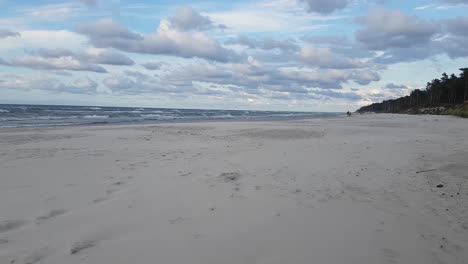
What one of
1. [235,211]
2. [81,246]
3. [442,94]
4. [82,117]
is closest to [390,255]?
[235,211]

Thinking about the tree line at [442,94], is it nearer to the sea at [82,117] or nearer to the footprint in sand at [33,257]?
the sea at [82,117]

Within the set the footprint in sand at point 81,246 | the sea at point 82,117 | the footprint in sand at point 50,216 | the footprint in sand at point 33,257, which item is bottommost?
the footprint in sand at point 33,257

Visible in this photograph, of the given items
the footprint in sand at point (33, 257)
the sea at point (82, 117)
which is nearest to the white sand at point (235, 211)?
the footprint in sand at point (33, 257)

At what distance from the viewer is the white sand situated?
3570mm

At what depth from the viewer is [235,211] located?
487 centimetres

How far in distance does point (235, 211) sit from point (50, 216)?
8.15 feet

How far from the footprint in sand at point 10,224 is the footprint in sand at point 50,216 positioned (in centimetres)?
16

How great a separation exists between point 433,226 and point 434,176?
2957 millimetres

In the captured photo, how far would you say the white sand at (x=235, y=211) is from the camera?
11.7 ft

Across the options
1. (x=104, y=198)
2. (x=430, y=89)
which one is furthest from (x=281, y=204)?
(x=430, y=89)

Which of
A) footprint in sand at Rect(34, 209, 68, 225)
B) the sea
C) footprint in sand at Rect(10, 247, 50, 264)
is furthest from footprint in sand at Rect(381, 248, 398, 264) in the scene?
the sea

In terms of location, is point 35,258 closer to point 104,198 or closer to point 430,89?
point 104,198

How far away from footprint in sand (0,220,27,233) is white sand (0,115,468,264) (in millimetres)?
12

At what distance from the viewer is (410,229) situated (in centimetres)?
420
